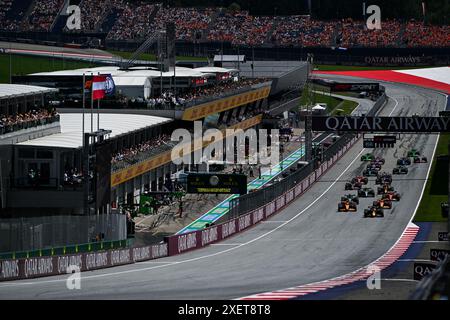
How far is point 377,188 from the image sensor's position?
302 feet

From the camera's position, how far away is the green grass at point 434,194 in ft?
253

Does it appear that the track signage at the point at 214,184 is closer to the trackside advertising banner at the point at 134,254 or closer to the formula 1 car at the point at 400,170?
the trackside advertising banner at the point at 134,254

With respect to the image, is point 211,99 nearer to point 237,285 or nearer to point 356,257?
point 356,257

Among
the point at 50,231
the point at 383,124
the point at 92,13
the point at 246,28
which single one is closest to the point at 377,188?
the point at 383,124

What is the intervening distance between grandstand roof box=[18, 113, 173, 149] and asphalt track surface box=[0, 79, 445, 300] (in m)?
8.42

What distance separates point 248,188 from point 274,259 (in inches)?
1178

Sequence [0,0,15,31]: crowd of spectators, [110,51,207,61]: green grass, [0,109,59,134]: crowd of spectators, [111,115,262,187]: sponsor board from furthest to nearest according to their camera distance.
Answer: [0,0,15,31]: crowd of spectators < [110,51,207,61]: green grass < [111,115,262,187]: sponsor board < [0,109,59,134]: crowd of spectators

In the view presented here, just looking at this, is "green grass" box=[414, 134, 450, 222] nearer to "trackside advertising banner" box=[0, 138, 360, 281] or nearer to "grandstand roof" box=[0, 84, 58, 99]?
"trackside advertising banner" box=[0, 138, 360, 281]

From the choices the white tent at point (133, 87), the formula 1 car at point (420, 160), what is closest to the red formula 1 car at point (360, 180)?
the formula 1 car at point (420, 160)

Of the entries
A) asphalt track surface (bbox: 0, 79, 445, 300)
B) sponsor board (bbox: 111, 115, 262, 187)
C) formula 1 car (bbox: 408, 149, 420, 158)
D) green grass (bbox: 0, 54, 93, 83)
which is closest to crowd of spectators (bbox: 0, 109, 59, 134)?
sponsor board (bbox: 111, 115, 262, 187)

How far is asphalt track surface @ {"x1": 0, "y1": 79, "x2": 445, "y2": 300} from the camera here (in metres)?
42.8

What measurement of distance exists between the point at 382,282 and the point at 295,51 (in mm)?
136358

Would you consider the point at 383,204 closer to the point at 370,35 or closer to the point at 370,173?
the point at 370,173
